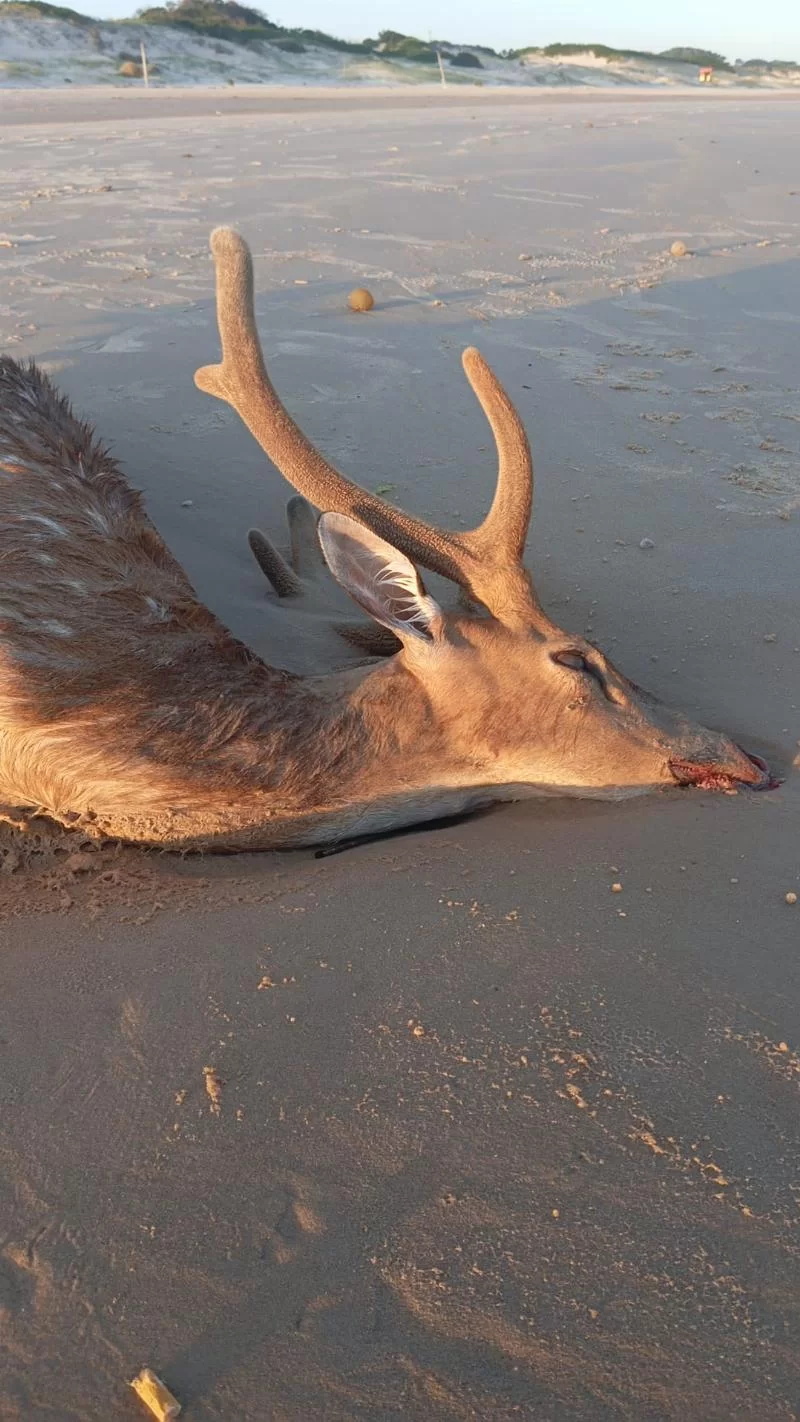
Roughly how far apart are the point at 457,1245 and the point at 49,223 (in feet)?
29.6

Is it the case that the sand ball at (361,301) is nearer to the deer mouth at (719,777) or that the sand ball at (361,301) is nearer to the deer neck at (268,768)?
the deer neck at (268,768)

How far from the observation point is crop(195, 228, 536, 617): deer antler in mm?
3568

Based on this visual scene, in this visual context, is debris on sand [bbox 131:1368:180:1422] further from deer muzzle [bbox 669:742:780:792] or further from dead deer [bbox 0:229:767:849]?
deer muzzle [bbox 669:742:780:792]

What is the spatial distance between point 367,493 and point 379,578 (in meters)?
0.33

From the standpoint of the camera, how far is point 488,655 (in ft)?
11.6

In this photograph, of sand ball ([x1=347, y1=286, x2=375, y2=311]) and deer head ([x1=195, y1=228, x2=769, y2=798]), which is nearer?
deer head ([x1=195, y1=228, x2=769, y2=798])

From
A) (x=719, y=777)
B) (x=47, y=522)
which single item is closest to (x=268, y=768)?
(x=47, y=522)

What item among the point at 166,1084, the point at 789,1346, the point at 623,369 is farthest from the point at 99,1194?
the point at 623,369

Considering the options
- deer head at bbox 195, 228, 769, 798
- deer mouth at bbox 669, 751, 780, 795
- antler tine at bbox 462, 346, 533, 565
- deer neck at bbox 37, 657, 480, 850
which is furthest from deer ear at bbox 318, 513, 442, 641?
deer mouth at bbox 669, 751, 780, 795

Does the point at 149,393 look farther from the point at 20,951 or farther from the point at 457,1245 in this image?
the point at 457,1245

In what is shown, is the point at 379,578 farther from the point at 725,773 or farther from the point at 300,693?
the point at 725,773

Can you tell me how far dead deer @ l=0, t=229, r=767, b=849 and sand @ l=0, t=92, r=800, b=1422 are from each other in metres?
0.14

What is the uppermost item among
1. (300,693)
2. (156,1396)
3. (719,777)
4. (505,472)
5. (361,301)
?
(361,301)

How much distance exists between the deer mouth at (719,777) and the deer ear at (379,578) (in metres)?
0.81
